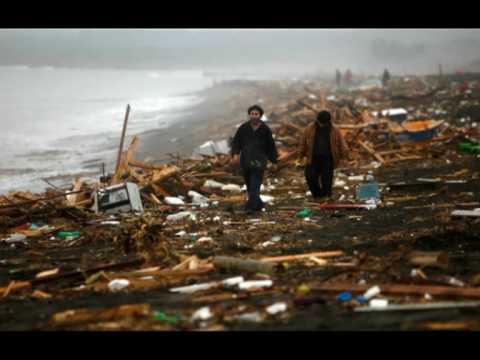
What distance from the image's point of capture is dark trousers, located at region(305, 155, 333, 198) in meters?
10.9

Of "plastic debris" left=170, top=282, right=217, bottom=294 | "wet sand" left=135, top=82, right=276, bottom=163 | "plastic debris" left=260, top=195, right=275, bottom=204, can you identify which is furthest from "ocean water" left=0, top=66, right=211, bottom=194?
Result: "plastic debris" left=170, top=282, right=217, bottom=294

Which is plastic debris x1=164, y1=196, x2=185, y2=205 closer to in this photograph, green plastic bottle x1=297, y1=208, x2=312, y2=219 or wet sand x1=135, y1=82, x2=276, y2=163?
green plastic bottle x1=297, y1=208, x2=312, y2=219

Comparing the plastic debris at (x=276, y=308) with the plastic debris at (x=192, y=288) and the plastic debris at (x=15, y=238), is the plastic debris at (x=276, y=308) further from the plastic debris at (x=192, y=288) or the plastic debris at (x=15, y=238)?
the plastic debris at (x=15, y=238)

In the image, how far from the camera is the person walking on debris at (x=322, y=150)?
1082 cm

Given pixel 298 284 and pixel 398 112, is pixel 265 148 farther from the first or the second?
pixel 398 112

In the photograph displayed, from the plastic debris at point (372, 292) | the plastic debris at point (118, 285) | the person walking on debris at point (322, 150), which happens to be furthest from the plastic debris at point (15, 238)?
the plastic debris at point (372, 292)

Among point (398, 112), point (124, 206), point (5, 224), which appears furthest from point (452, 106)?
point (5, 224)

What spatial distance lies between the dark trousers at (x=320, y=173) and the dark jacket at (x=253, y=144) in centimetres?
111

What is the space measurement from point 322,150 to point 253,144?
58.9 inches

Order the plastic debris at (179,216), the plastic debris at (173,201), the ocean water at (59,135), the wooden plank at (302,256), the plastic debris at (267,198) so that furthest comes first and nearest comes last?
1. the ocean water at (59,135)
2. the plastic debris at (267,198)
3. the plastic debris at (173,201)
4. the plastic debris at (179,216)
5. the wooden plank at (302,256)

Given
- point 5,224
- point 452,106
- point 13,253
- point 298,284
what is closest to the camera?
point 298,284

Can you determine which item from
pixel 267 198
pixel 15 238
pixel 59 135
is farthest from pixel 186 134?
pixel 15 238

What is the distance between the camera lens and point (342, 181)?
13.1 meters

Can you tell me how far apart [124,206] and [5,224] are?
197 centimetres
